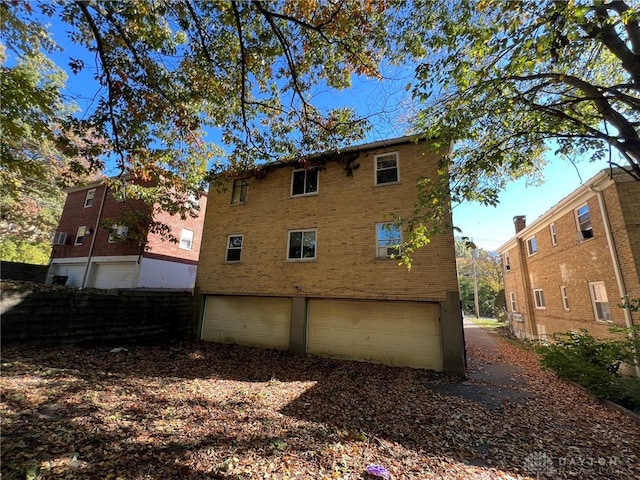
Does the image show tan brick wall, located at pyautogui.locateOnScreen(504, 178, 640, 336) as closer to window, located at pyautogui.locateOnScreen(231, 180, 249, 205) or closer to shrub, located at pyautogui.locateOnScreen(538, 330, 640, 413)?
shrub, located at pyautogui.locateOnScreen(538, 330, 640, 413)

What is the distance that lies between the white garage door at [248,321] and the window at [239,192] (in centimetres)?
453

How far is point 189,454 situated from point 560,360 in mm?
10459

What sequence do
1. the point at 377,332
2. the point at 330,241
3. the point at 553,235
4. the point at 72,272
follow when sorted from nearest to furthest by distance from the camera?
1. the point at 377,332
2. the point at 330,241
3. the point at 553,235
4. the point at 72,272

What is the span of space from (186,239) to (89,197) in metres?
8.02

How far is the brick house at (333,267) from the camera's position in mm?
9578

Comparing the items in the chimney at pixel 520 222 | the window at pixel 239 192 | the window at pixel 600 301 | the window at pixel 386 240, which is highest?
the chimney at pixel 520 222

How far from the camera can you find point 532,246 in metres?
18.7

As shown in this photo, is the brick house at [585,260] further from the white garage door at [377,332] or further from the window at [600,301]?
the white garage door at [377,332]

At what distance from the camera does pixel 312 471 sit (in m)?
3.50

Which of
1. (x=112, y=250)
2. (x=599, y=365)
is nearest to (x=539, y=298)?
(x=599, y=365)

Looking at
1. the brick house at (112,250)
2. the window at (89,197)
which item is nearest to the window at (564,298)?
the brick house at (112,250)

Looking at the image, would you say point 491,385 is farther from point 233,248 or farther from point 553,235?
→ point 553,235

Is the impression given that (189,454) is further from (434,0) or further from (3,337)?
(434,0)

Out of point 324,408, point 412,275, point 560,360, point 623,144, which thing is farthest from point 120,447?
point 560,360
